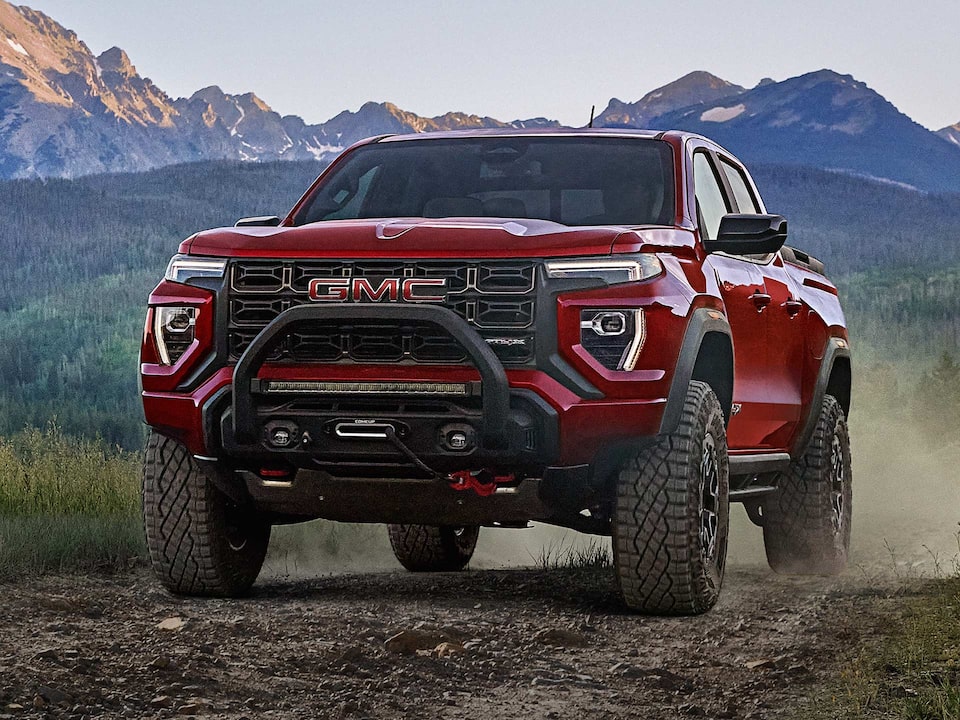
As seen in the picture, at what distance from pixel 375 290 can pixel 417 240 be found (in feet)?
0.84

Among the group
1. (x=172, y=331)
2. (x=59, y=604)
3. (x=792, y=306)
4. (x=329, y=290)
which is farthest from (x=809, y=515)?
(x=59, y=604)

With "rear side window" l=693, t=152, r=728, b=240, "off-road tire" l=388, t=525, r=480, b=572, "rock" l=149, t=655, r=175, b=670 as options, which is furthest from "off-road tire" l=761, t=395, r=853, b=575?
"rock" l=149, t=655, r=175, b=670

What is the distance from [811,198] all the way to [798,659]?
142 m

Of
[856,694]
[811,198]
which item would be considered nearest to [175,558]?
[856,694]

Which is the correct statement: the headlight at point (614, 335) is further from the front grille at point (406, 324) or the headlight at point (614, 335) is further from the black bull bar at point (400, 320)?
the black bull bar at point (400, 320)

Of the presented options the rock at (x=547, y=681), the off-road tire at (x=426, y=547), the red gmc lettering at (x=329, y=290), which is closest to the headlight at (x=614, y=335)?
the red gmc lettering at (x=329, y=290)

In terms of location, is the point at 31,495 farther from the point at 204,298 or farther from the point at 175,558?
A: the point at 204,298

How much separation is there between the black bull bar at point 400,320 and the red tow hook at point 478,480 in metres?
0.29

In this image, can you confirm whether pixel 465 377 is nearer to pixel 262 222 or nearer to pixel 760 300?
pixel 262 222

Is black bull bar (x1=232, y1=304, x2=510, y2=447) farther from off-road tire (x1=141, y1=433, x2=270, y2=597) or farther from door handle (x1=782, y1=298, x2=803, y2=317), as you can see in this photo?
door handle (x1=782, y1=298, x2=803, y2=317)

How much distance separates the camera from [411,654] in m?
5.28

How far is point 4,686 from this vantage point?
4461 mm

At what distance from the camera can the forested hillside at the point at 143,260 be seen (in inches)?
2544

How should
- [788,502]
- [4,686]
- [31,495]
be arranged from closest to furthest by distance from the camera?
[4,686], [788,502], [31,495]
